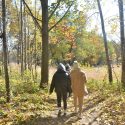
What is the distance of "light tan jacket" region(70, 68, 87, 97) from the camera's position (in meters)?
12.9

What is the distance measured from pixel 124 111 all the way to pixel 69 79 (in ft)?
7.86

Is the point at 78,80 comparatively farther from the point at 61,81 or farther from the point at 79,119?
the point at 79,119

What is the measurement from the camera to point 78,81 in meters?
13.0

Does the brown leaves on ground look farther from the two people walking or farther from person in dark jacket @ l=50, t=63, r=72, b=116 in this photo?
person in dark jacket @ l=50, t=63, r=72, b=116

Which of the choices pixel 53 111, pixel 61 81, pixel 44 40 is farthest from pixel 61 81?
pixel 44 40

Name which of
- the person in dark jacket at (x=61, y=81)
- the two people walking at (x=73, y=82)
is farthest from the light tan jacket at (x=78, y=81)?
the person in dark jacket at (x=61, y=81)

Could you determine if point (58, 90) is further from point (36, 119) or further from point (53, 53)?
point (53, 53)

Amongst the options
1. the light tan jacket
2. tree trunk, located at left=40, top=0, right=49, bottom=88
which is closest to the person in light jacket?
the light tan jacket

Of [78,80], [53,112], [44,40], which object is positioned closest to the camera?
[78,80]

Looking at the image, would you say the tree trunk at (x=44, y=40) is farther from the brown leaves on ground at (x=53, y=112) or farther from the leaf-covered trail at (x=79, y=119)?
the leaf-covered trail at (x=79, y=119)

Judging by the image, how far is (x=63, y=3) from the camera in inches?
923

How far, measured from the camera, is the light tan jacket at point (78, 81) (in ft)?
42.4

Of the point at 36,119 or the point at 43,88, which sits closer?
the point at 36,119

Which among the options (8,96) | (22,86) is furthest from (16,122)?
(22,86)
